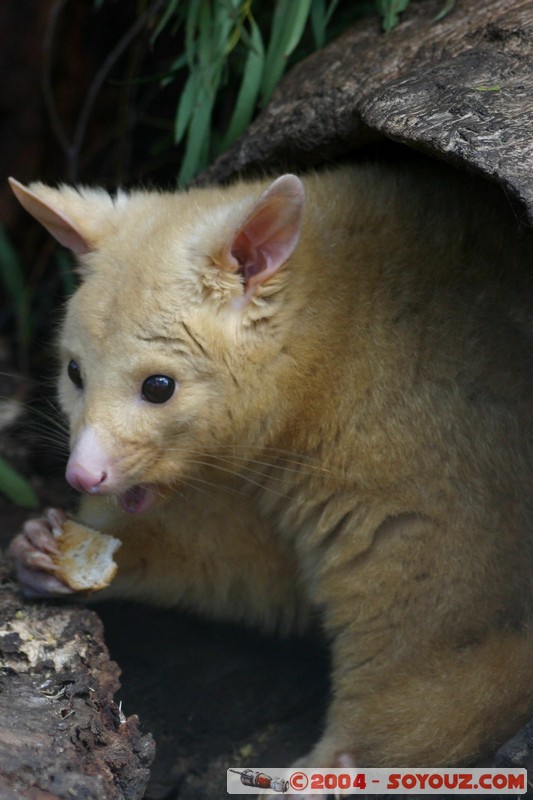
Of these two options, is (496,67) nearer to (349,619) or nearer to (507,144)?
(507,144)

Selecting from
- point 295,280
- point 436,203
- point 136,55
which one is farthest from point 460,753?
point 136,55

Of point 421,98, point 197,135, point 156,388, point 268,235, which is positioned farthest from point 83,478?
point 197,135

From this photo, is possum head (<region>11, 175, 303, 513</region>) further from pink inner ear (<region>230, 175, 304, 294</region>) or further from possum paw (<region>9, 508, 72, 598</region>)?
possum paw (<region>9, 508, 72, 598</region>)

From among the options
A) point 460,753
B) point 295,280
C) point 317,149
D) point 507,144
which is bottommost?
point 460,753

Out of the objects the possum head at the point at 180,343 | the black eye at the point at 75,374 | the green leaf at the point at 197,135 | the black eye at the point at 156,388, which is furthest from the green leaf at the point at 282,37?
the black eye at the point at 156,388

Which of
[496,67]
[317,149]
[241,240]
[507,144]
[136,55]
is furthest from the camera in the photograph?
[136,55]

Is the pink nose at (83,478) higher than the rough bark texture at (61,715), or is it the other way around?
the pink nose at (83,478)

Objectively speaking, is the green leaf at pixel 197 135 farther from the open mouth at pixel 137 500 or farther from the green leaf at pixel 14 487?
the open mouth at pixel 137 500

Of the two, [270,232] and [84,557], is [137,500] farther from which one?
[270,232]
